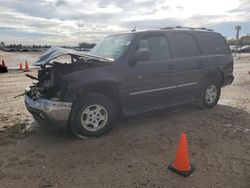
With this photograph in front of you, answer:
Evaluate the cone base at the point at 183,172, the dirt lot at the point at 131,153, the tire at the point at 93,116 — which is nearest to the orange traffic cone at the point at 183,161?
the cone base at the point at 183,172

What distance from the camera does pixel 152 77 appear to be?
210 inches

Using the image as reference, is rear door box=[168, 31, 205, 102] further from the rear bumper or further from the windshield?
the rear bumper

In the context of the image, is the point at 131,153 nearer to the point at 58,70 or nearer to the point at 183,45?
the point at 58,70

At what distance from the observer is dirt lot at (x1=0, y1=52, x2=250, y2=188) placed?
3.43 m

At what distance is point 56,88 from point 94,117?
2.73 feet

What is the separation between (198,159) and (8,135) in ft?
11.1

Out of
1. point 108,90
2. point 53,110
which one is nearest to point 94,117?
point 108,90

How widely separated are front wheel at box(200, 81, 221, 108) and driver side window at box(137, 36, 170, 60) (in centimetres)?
160

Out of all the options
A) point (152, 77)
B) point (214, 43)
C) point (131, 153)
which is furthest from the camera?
point (214, 43)

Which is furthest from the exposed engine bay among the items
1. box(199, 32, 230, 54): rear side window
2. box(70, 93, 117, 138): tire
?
box(199, 32, 230, 54): rear side window

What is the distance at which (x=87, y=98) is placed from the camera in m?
4.61

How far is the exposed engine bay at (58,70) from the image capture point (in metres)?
4.41

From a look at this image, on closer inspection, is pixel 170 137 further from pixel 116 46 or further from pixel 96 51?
pixel 96 51

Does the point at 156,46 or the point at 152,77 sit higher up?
the point at 156,46
